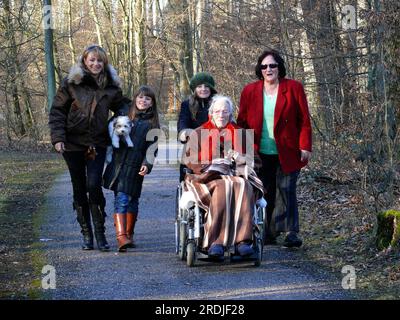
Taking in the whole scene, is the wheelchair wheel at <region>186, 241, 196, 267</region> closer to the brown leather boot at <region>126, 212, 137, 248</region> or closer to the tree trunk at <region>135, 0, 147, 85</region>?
the brown leather boot at <region>126, 212, 137, 248</region>

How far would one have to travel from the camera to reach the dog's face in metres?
7.14

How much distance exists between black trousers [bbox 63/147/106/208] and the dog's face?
278 mm

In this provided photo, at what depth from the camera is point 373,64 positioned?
848cm

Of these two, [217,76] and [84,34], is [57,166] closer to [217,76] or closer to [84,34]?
[217,76]

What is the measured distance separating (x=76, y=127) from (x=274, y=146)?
203 cm

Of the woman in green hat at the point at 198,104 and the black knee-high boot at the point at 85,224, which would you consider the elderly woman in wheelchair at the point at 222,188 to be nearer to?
the woman in green hat at the point at 198,104

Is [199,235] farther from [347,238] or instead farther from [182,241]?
[347,238]

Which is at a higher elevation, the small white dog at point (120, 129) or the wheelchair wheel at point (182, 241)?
the small white dog at point (120, 129)

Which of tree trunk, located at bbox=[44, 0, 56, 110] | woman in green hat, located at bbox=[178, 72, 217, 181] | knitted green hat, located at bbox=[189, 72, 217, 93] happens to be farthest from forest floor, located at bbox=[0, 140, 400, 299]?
tree trunk, located at bbox=[44, 0, 56, 110]

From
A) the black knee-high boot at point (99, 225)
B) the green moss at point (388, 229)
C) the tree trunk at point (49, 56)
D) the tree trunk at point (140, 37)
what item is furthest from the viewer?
the tree trunk at point (140, 37)

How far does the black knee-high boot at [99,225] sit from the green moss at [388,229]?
2751 mm

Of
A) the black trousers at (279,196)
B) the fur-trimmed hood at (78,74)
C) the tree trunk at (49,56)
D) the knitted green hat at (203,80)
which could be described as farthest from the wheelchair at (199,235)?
the tree trunk at (49,56)

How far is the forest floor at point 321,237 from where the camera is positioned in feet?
19.3

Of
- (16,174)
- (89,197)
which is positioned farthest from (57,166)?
(89,197)
